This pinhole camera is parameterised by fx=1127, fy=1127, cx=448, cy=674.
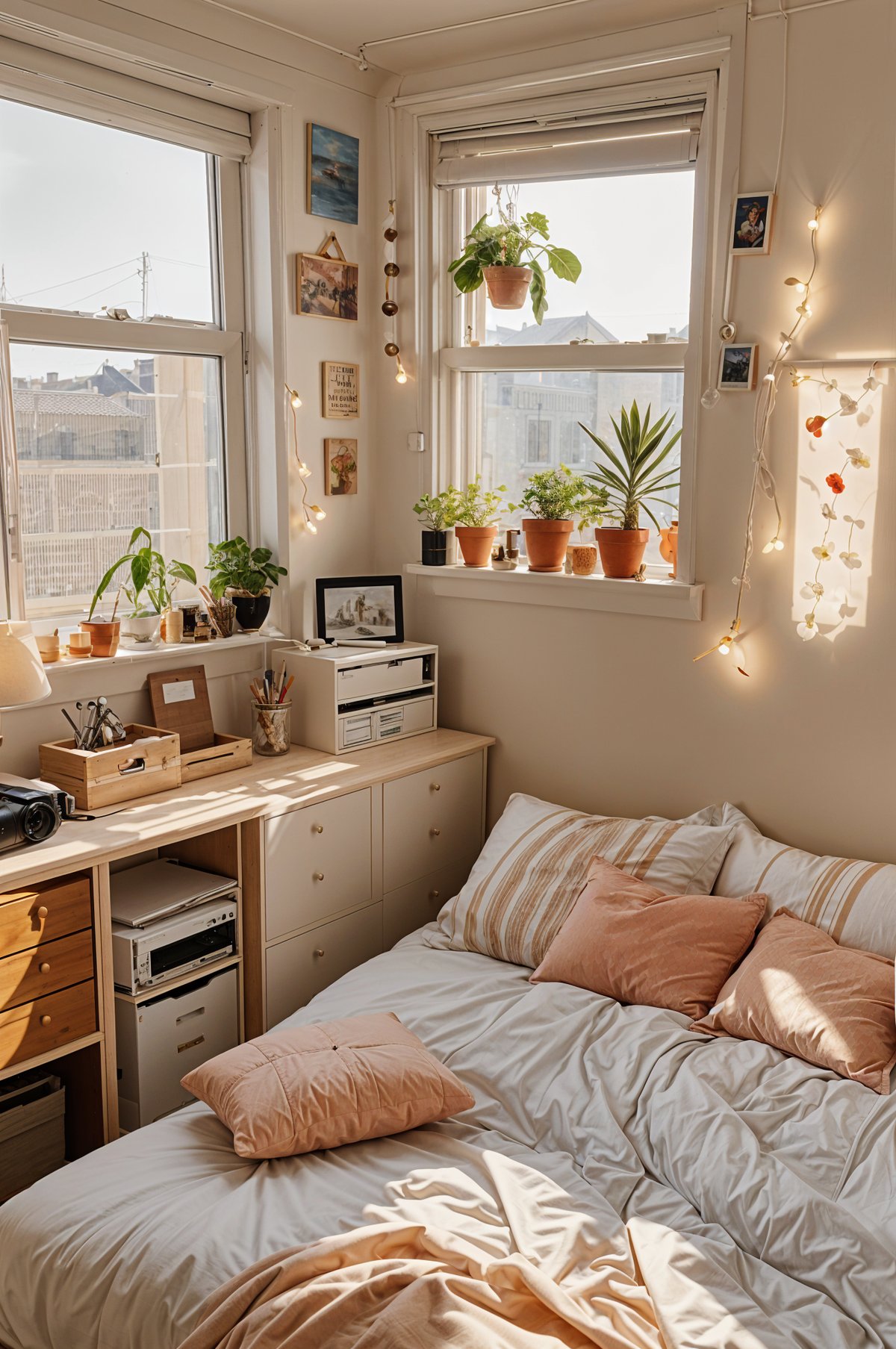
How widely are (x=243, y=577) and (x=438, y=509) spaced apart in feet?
2.04

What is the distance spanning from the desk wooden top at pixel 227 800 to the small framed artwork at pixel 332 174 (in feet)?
5.05

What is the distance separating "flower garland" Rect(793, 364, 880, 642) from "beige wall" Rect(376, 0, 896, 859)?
0.12 ft

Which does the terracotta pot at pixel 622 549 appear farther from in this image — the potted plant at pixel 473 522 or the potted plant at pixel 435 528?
the potted plant at pixel 435 528

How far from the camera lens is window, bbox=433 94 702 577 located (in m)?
2.94

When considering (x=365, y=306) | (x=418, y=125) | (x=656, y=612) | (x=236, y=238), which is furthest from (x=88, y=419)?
(x=656, y=612)

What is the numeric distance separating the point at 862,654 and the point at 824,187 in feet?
3.57

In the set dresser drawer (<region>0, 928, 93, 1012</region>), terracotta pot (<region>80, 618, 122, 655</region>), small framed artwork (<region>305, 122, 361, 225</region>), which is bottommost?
dresser drawer (<region>0, 928, 93, 1012</region>)

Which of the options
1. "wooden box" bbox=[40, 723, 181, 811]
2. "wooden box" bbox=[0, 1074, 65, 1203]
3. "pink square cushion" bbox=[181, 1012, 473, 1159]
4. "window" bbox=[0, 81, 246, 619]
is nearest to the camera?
"pink square cushion" bbox=[181, 1012, 473, 1159]

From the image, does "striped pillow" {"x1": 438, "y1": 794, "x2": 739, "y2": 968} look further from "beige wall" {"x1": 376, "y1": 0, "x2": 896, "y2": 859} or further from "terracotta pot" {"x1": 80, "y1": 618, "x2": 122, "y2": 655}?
"terracotta pot" {"x1": 80, "y1": 618, "x2": 122, "y2": 655}

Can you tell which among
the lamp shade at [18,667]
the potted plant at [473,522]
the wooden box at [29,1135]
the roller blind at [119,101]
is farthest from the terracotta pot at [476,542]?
the wooden box at [29,1135]

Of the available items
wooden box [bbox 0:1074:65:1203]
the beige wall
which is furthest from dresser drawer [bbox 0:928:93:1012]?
the beige wall

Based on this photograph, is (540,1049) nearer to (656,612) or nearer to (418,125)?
(656,612)

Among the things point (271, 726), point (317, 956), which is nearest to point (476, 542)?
point (271, 726)

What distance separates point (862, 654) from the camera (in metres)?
2.68
